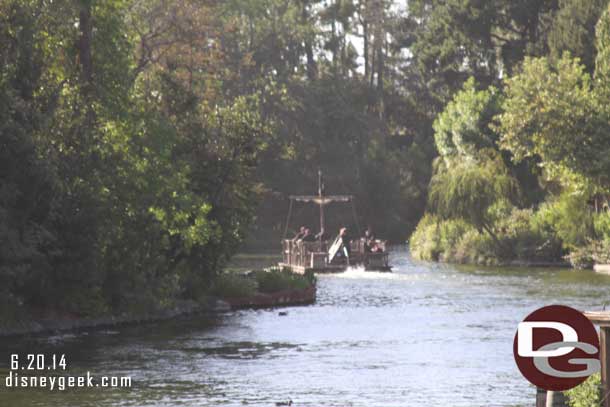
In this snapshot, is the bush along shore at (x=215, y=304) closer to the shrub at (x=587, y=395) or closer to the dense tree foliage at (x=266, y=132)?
the dense tree foliage at (x=266, y=132)

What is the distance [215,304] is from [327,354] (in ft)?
43.9

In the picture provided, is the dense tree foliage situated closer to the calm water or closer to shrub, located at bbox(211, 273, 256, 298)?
shrub, located at bbox(211, 273, 256, 298)

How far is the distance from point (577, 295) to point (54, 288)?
70.1 feet

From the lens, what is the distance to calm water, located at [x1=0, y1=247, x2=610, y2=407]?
77.5ft

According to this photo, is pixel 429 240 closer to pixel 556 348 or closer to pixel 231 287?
pixel 231 287

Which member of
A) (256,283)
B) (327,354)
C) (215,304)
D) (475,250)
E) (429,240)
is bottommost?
(327,354)

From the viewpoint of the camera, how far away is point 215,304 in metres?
44.2

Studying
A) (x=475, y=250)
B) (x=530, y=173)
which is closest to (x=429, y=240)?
(x=475, y=250)

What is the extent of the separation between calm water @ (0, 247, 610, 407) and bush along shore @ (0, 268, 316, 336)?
104cm

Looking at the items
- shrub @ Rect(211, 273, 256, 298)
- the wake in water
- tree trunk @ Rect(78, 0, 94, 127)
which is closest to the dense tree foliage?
tree trunk @ Rect(78, 0, 94, 127)

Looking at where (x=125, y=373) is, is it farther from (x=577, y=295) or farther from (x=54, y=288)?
(x=577, y=295)

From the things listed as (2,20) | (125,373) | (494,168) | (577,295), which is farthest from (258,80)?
(125,373)

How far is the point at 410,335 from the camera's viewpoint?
3644 centimetres

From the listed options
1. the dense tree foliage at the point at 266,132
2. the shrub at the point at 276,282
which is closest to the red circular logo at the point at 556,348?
the dense tree foliage at the point at 266,132
